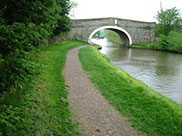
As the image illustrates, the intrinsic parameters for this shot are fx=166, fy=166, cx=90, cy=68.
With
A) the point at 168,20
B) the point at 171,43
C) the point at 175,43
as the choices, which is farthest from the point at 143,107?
the point at 168,20

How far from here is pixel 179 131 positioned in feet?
11.5

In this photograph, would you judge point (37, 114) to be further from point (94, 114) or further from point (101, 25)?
point (101, 25)

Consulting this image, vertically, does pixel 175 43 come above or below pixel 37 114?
above

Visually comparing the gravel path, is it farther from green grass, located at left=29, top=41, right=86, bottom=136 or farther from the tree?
the tree

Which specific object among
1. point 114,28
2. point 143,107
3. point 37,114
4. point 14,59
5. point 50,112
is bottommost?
point 143,107

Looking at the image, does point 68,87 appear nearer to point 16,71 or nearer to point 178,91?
point 16,71

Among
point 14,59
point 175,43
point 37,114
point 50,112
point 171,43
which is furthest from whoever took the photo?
point 171,43

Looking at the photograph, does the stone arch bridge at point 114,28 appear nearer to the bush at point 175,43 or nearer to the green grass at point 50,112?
the bush at point 175,43

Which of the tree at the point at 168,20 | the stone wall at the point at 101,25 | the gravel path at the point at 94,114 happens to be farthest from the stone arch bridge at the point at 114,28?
the gravel path at the point at 94,114

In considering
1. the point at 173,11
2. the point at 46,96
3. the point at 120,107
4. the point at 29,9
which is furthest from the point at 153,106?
the point at 173,11

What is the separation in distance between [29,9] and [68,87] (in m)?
2.91

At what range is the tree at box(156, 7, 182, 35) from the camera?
85.2 feet

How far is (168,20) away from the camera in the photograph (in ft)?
87.7

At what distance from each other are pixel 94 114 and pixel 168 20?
2734 cm
